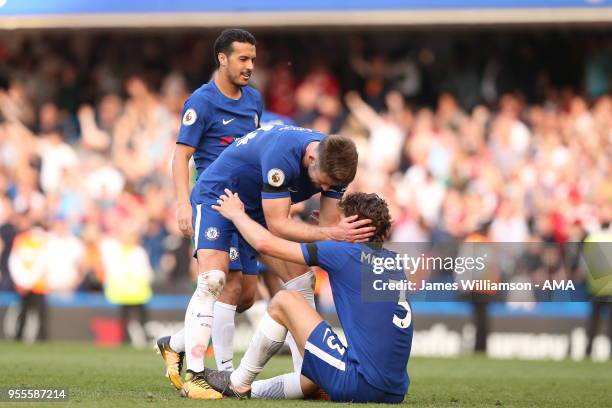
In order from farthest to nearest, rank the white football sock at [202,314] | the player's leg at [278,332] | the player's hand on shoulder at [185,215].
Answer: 1. the player's hand on shoulder at [185,215]
2. the white football sock at [202,314]
3. the player's leg at [278,332]

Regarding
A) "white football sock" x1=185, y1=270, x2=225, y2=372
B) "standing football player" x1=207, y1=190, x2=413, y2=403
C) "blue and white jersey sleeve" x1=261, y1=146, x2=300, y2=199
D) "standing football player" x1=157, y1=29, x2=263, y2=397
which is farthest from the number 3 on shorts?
"standing football player" x1=157, y1=29, x2=263, y2=397

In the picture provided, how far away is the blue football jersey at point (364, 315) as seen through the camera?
713cm

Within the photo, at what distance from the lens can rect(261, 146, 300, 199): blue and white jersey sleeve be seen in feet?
24.6

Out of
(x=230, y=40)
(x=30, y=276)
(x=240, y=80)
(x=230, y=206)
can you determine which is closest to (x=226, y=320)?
(x=230, y=206)

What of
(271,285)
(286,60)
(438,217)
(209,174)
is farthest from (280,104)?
(209,174)

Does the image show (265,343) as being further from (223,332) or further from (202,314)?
(223,332)

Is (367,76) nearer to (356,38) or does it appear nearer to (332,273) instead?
(356,38)

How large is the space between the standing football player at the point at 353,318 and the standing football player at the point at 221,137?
3.48ft

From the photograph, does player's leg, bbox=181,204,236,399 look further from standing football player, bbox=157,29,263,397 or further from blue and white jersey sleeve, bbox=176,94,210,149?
blue and white jersey sleeve, bbox=176,94,210,149

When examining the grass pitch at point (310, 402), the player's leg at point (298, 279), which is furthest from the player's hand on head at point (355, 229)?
the player's leg at point (298, 279)

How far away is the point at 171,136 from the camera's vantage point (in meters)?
18.5

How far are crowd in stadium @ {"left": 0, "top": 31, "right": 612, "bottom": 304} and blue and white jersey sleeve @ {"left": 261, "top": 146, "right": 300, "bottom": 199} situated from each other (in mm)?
8302

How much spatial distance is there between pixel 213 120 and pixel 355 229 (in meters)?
1.93

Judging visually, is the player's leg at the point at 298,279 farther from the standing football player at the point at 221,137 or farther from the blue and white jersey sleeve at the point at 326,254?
the blue and white jersey sleeve at the point at 326,254
